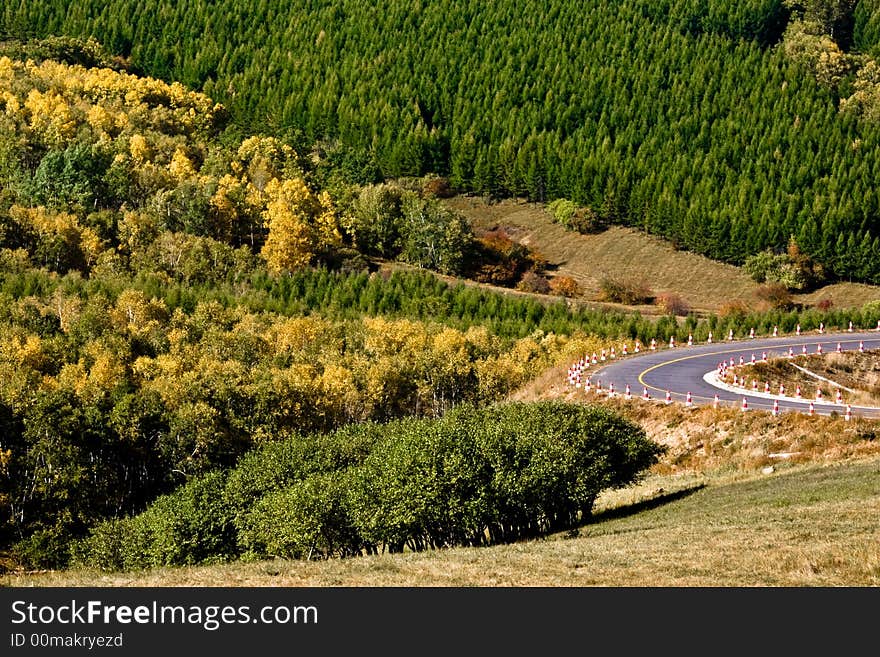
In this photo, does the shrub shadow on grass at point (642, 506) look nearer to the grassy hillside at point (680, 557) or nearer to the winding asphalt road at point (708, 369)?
the grassy hillside at point (680, 557)

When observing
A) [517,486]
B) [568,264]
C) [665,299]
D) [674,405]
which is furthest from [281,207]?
[517,486]

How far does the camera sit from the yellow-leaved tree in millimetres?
182500

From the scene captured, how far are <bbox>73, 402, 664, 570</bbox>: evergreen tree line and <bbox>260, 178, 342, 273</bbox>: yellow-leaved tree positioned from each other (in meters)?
119

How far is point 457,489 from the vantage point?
5125 centimetres

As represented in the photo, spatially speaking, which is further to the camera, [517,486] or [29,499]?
[29,499]

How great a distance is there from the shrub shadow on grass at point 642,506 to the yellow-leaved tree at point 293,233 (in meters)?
129

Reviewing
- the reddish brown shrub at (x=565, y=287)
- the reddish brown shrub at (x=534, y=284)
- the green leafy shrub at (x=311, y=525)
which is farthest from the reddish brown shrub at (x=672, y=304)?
the green leafy shrub at (x=311, y=525)

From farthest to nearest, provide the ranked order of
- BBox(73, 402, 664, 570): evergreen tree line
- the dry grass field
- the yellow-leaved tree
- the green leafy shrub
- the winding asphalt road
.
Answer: the yellow-leaved tree, the dry grass field, the winding asphalt road, the green leafy shrub, BBox(73, 402, 664, 570): evergreen tree line

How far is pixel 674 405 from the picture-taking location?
6488cm

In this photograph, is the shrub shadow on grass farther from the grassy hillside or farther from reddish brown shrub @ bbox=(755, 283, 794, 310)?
reddish brown shrub @ bbox=(755, 283, 794, 310)

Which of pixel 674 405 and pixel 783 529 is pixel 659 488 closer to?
pixel 674 405

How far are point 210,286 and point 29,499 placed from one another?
83.6 m

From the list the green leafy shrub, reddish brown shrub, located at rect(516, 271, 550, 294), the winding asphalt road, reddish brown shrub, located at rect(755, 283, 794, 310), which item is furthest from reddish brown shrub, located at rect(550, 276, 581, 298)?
the green leafy shrub

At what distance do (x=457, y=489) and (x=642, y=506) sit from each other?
778cm
